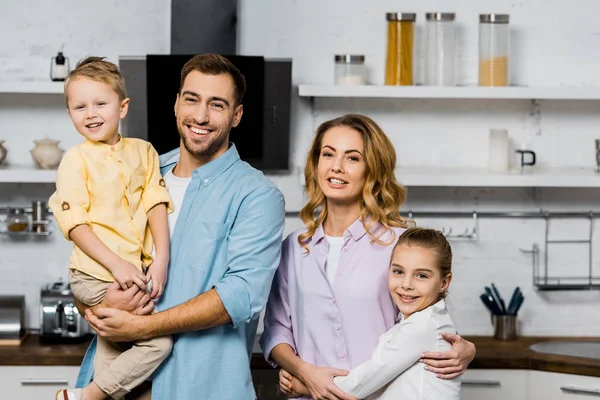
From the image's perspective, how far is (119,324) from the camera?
2250mm

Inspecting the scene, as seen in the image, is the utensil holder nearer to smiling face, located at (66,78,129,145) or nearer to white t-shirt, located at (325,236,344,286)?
white t-shirt, located at (325,236,344,286)

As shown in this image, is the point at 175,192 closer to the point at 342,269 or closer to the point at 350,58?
the point at 342,269

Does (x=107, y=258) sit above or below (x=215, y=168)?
below

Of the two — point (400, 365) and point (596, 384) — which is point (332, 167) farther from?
point (596, 384)

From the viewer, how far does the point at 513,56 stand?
4.03 metres

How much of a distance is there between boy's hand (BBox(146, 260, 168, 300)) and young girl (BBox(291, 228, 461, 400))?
1.74ft

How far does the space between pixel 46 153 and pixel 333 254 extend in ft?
5.97

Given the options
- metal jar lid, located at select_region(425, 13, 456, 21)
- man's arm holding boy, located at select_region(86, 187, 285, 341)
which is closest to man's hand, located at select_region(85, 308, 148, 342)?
man's arm holding boy, located at select_region(86, 187, 285, 341)

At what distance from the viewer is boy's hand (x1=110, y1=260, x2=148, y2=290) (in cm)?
226

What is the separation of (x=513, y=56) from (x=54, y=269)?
7.59ft

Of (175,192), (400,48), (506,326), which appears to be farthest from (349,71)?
(175,192)

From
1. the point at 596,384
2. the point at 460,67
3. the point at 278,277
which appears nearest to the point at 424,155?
the point at 460,67

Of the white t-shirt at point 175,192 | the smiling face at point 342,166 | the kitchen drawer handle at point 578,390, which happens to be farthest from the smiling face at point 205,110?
the kitchen drawer handle at point 578,390

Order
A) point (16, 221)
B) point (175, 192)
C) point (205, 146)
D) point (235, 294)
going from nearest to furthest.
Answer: point (235, 294) → point (205, 146) → point (175, 192) → point (16, 221)
